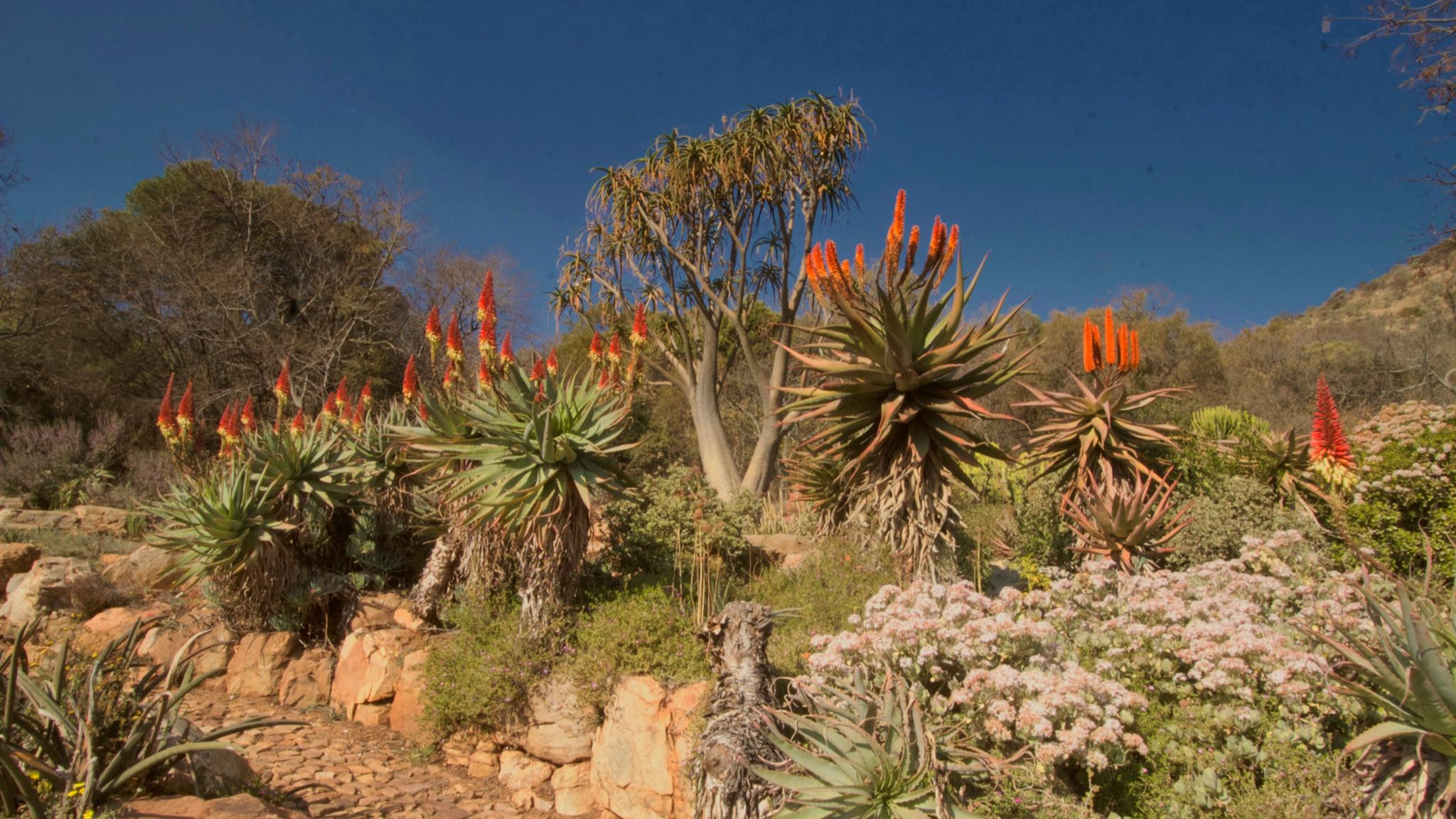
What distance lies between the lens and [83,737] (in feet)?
11.6

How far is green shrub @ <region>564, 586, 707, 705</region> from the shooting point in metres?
4.96

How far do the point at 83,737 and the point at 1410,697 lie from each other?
5.63 m

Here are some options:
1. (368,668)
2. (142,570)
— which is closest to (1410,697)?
(368,668)

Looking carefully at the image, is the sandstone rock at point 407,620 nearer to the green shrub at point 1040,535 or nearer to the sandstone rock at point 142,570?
the sandstone rock at point 142,570

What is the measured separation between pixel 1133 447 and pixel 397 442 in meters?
6.15

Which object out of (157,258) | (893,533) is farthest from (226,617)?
(157,258)

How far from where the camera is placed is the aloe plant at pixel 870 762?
3029 mm

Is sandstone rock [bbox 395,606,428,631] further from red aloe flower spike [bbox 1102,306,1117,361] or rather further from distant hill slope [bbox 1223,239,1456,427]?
distant hill slope [bbox 1223,239,1456,427]

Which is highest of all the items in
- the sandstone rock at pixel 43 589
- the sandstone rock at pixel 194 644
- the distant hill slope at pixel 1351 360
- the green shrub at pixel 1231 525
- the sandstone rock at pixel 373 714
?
the distant hill slope at pixel 1351 360

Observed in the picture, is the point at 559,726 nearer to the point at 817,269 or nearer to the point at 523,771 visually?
the point at 523,771

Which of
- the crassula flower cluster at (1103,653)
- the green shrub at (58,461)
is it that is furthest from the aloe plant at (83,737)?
the green shrub at (58,461)

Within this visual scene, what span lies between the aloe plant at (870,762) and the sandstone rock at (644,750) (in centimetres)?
104

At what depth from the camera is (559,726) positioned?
16.9 feet

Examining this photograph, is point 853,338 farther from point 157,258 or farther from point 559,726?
point 157,258
